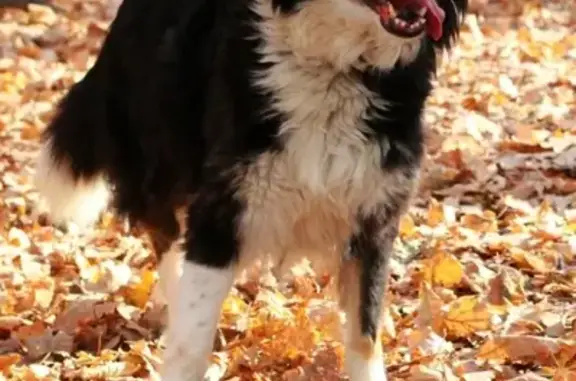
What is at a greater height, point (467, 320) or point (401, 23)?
point (401, 23)

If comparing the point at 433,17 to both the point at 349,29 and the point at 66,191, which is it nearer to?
the point at 349,29

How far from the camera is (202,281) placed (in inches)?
141

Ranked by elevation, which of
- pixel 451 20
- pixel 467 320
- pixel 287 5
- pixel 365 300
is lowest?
pixel 467 320

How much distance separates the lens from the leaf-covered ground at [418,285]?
4.00 meters

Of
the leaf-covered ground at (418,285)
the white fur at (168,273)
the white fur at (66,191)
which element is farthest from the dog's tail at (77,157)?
the white fur at (168,273)

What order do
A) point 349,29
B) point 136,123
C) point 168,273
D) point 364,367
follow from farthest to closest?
1. point 168,273
2. point 136,123
3. point 364,367
4. point 349,29

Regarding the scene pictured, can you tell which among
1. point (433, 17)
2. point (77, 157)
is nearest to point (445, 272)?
point (433, 17)

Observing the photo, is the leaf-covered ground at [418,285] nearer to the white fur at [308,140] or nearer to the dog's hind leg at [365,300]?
the dog's hind leg at [365,300]

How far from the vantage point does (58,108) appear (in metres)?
4.78

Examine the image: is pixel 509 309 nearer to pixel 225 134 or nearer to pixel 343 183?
pixel 343 183

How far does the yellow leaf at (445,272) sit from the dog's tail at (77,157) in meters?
1.43

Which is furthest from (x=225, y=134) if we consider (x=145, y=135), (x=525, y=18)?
(x=525, y=18)

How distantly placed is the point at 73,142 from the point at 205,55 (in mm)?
1173

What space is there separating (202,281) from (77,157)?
1.35 metres
